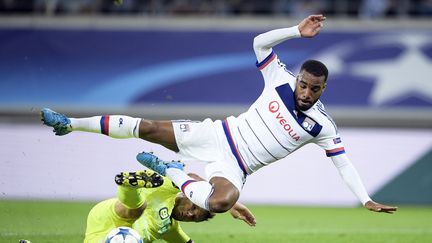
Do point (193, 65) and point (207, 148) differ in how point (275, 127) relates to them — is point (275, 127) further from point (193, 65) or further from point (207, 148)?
point (193, 65)

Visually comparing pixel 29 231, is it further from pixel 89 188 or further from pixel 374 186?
pixel 374 186

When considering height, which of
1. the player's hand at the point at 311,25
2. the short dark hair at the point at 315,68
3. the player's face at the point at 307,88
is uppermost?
the player's hand at the point at 311,25

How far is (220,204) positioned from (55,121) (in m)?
1.93

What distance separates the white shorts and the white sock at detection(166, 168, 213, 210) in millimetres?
449

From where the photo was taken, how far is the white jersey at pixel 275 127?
31.6ft

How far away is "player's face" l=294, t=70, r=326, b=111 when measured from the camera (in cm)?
939

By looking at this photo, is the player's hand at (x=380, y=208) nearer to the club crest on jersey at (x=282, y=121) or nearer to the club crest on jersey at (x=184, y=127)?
A: the club crest on jersey at (x=282, y=121)

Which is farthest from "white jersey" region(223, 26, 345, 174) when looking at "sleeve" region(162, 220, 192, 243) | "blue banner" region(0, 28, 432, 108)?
"blue banner" region(0, 28, 432, 108)

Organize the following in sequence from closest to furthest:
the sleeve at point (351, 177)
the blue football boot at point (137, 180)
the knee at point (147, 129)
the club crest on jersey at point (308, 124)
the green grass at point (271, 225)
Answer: the blue football boot at point (137, 180) < the knee at point (147, 129) < the sleeve at point (351, 177) < the club crest on jersey at point (308, 124) < the green grass at point (271, 225)

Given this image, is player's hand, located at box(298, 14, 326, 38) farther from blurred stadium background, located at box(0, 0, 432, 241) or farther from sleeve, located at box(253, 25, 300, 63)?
blurred stadium background, located at box(0, 0, 432, 241)

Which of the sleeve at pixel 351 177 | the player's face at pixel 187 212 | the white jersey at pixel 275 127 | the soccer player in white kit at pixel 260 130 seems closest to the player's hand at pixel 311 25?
the soccer player in white kit at pixel 260 130

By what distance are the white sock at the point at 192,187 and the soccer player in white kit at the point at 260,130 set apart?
0.04 m

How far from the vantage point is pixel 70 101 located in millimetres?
19516

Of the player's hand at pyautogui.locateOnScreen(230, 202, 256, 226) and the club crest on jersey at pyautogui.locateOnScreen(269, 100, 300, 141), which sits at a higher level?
the club crest on jersey at pyautogui.locateOnScreen(269, 100, 300, 141)
